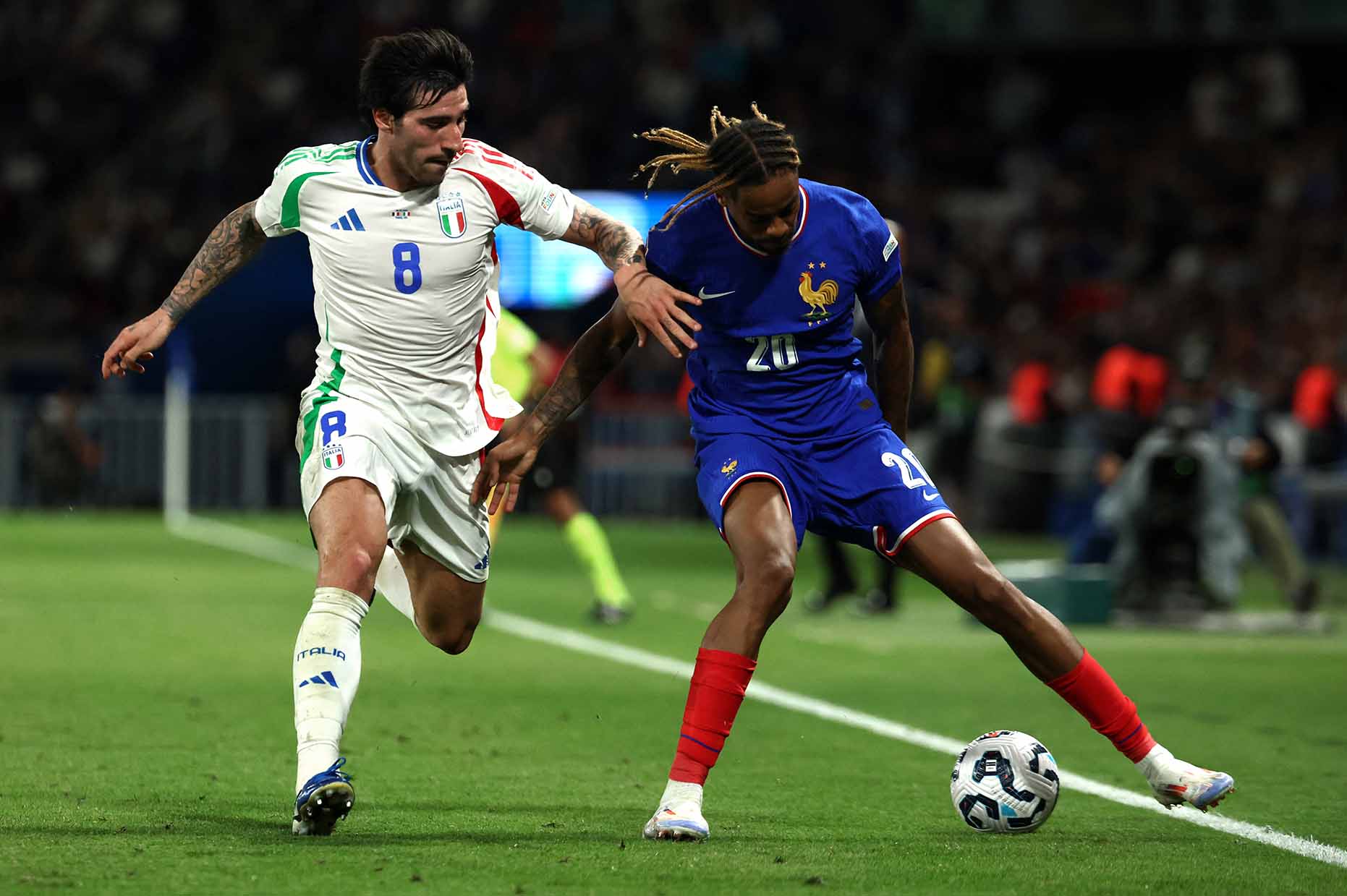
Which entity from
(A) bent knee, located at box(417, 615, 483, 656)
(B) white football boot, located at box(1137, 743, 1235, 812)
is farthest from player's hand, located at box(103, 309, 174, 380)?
(B) white football boot, located at box(1137, 743, 1235, 812)

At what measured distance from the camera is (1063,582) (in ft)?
43.9

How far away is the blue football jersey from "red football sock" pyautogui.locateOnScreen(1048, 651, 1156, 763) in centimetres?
95

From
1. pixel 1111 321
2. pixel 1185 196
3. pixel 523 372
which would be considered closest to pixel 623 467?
pixel 1111 321

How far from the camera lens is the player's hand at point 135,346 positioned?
6391 millimetres

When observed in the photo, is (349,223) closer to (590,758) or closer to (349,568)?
(349,568)

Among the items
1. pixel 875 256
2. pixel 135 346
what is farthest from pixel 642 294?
pixel 135 346

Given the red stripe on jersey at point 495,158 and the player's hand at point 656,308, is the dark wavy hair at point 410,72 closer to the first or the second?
the red stripe on jersey at point 495,158

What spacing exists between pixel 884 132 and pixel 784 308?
22.7 metres

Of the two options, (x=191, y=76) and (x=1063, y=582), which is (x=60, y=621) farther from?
(x=191, y=76)

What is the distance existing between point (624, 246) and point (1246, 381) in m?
17.7

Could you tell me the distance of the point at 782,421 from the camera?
6.34m

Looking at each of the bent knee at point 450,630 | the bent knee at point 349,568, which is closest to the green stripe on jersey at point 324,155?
the bent knee at point 349,568

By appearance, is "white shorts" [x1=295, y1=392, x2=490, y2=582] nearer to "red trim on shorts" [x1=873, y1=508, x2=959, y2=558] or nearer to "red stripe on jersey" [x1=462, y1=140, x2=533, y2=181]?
"red stripe on jersey" [x1=462, y1=140, x2=533, y2=181]

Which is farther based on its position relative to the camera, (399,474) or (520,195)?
(520,195)
